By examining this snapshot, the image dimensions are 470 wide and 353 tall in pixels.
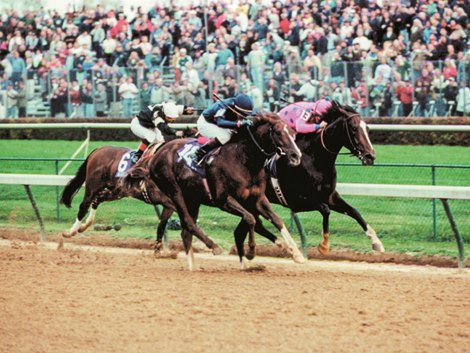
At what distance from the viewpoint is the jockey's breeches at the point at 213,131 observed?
10797mm

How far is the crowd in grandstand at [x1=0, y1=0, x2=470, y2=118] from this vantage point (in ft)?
53.5

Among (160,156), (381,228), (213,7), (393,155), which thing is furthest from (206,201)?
(213,7)

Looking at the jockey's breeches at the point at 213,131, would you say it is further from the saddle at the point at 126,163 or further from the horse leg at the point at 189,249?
the saddle at the point at 126,163

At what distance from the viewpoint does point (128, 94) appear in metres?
19.2

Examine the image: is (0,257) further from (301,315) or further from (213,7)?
(213,7)

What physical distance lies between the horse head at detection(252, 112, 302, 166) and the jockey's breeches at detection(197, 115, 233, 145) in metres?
0.42

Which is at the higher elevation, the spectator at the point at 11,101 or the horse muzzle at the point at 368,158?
the horse muzzle at the point at 368,158

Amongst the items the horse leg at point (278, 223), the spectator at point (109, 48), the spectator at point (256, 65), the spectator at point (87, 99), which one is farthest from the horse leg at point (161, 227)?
the spectator at point (109, 48)

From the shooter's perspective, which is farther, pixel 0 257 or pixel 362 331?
pixel 0 257

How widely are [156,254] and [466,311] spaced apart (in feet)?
15.6

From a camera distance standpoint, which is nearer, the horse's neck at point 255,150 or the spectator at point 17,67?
the horse's neck at point 255,150

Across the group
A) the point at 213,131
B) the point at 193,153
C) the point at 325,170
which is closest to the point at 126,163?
the point at 193,153

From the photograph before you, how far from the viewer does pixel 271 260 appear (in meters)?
12.0

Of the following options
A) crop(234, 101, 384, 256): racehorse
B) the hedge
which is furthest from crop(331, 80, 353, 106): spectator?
crop(234, 101, 384, 256): racehorse
